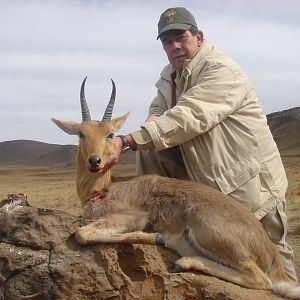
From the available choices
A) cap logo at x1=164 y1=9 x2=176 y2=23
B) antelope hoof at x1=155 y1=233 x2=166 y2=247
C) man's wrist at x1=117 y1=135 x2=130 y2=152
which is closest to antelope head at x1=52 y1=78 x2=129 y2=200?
man's wrist at x1=117 y1=135 x2=130 y2=152

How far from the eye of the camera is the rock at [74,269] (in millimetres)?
6332

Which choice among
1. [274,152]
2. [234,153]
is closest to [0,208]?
[234,153]

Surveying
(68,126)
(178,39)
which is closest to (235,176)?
(178,39)

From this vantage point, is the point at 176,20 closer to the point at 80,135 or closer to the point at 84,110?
the point at 84,110

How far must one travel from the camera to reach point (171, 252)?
6992 millimetres

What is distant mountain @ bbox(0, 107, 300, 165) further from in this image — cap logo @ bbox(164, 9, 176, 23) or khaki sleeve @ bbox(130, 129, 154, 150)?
khaki sleeve @ bbox(130, 129, 154, 150)

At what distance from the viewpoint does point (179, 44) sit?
8.34 metres

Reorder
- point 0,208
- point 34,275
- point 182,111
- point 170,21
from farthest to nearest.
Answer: point 170,21
point 182,111
point 0,208
point 34,275

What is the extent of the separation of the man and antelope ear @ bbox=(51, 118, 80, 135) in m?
0.66

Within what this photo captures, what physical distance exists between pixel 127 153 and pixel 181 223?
7688 centimetres

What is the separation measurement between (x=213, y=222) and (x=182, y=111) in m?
1.45

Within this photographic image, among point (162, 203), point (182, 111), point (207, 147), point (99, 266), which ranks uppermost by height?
point (182, 111)

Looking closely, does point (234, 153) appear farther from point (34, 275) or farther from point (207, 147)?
point (34, 275)

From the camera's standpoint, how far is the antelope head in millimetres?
7398
